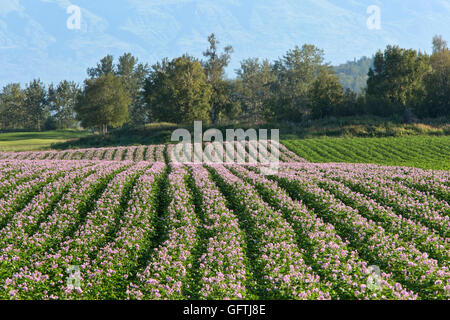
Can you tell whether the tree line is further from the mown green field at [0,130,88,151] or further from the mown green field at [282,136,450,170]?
the mown green field at [282,136,450,170]

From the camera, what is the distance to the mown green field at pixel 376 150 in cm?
3459

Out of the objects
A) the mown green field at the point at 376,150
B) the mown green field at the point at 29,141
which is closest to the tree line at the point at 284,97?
the mown green field at the point at 29,141

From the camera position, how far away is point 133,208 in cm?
1427

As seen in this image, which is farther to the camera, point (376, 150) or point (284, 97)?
point (284, 97)

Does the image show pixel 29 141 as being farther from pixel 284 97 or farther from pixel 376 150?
pixel 376 150

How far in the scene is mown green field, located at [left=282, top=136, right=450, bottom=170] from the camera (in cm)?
3459

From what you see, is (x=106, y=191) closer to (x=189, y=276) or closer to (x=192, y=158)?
(x=189, y=276)

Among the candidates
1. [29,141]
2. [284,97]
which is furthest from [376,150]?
[29,141]

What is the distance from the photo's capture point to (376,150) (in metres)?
38.8

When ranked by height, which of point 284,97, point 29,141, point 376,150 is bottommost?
point 376,150

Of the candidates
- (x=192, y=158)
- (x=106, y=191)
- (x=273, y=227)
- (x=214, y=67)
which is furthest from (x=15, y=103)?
(x=273, y=227)

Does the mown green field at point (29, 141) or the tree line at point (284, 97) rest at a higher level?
the tree line at point (284, 97)

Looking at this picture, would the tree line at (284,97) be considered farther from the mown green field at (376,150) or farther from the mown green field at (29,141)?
the mown green field at (376,150)
